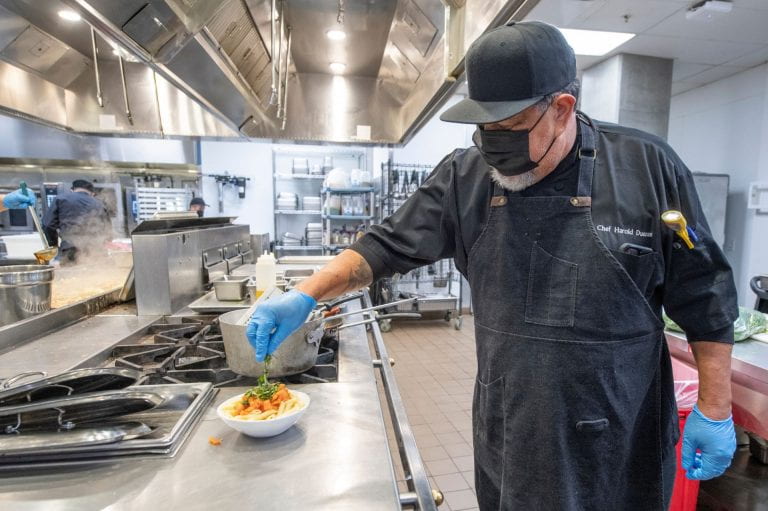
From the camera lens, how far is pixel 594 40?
3.86m

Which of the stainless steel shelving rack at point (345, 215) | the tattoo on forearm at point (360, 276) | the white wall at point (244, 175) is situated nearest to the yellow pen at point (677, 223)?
the tattoo on forearm at point (360, 276)

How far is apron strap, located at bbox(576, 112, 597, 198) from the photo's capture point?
1.01 metres

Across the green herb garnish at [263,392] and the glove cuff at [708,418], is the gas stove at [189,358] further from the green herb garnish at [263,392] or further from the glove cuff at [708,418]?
the glove cuff at [708,418]

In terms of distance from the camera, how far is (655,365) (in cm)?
104

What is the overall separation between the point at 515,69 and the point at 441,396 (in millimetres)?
2861

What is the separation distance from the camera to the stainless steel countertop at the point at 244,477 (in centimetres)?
69

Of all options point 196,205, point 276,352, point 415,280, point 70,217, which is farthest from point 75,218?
point 276,352

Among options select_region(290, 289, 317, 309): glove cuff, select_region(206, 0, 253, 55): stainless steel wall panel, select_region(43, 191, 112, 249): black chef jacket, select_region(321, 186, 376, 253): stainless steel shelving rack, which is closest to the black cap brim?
select_region(290, 289, 317, 309): glove cuff

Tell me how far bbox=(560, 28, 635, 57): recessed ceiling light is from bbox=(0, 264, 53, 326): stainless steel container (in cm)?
406

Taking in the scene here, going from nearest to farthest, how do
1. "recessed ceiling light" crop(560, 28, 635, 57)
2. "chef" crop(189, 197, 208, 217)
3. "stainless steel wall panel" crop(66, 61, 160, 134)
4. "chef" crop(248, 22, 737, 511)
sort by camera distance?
"chef" crop(248, 22, 737, 511) < "stainless steel wall panel" crop(66, 61, 160, 134) < "recessed ceiling light" crop(560, 28, 635, 57) < "chef" crop(189, 197, 208, 217)

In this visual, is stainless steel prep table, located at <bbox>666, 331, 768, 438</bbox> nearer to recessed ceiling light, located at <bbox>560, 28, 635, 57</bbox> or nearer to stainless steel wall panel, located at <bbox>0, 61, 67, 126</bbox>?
recessed ceiling light, located at <bbox>560, 28, 635, 57</bbox>

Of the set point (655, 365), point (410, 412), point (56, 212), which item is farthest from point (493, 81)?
point (56, 212)

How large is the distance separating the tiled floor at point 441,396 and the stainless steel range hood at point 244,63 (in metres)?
1.63

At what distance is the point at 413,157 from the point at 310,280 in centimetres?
524
